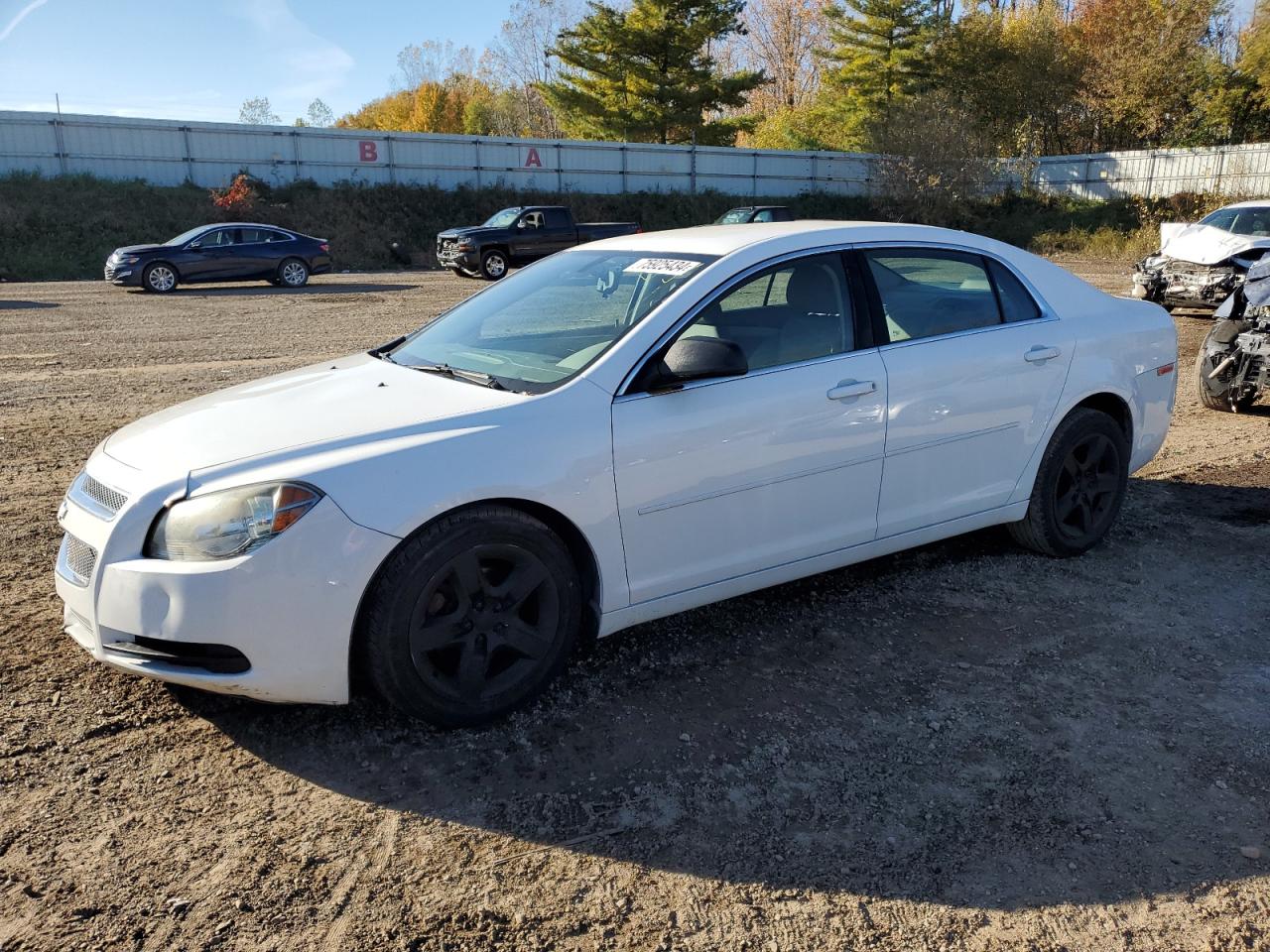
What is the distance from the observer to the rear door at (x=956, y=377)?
4.29 m

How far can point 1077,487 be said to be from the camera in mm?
5055

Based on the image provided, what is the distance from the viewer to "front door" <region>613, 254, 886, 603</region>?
11.9 ft

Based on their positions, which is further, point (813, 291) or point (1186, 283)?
point (1186, 283)

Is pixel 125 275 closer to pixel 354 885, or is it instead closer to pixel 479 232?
pixel 479 232

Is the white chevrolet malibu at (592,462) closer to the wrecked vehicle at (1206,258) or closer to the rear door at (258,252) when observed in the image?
the wrecked vehicle at (1206,258)

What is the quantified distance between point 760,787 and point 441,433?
60.5 inches

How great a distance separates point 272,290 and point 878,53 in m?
40.4

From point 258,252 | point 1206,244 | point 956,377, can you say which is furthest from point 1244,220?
point 258,252

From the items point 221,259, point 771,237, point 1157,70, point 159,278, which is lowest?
point 159,278

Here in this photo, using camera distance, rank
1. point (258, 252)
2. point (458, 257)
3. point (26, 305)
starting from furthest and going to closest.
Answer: point (458, 257), point (258, 252), point (26, 305)

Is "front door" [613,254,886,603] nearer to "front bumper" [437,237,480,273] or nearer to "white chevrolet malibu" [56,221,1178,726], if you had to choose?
"white chevrolet malibu" [56,221,1178,726]

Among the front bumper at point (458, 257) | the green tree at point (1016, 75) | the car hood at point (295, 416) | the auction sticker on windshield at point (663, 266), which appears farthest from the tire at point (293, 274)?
the green tree at point (1016, 75)

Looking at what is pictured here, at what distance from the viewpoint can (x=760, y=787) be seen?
3.14 m

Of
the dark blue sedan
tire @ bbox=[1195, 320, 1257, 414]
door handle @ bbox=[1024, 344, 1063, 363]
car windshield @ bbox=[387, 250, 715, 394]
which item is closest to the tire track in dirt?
car windshield @ bbox=[387, 250, 715, 394]
